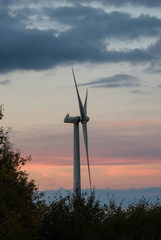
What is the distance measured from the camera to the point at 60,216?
2584 inches

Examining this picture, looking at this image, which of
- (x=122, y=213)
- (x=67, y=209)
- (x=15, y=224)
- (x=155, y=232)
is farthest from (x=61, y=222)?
(x=15, y=224)

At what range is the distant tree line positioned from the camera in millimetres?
53906

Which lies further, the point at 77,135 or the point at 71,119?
the point at 71,119

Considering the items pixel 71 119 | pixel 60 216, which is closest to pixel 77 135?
pixel 71 119

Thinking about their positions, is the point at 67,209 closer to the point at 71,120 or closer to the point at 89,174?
the point at 89,174

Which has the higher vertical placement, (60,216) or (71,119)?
(71,119)

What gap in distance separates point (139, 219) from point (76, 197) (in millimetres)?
10697

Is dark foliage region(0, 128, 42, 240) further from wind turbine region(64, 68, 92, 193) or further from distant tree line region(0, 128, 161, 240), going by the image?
wind turbine region(64, 68, 92, 193)

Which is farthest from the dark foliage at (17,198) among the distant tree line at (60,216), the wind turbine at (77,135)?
the wind turbine at (77,135)

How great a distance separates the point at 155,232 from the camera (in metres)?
61.2

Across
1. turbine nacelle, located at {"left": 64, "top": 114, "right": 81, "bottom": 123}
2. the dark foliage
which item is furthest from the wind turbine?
the dark foliage

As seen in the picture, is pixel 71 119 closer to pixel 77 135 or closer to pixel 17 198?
pixel 77 135

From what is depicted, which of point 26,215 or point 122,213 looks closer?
point 26,215

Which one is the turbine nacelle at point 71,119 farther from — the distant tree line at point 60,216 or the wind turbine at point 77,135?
the distant tree line at point 60,216
